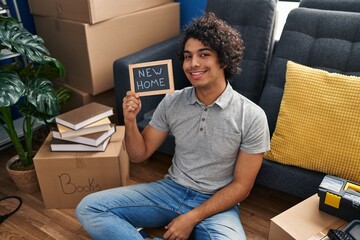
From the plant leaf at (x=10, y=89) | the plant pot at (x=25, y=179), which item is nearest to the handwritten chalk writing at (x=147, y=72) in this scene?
the plant leaf at (x=10, y=89)

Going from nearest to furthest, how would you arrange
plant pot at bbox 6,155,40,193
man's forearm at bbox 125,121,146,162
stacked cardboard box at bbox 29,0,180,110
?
man's forearm at bbox 125,121,146,162
plant pot at bbox 6,155,40,193
stacked cardboard box at bbox 29,0,180,110

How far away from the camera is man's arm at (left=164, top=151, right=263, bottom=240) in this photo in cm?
124

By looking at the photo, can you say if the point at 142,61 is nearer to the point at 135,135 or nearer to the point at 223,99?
the point at 135,135

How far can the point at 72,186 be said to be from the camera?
1.64 m

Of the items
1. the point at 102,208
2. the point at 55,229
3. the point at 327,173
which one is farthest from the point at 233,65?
the point at 55,229

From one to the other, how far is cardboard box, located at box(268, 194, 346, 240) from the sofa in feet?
0.87

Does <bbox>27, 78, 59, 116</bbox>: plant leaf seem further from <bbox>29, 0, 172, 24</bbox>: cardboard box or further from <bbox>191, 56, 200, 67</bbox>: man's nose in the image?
<bbox>191, 56, 200, 67</bbox>: man's nose

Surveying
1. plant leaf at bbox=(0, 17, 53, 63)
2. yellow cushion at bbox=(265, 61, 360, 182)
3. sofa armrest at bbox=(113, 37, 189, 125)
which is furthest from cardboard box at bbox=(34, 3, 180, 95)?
yellow cushion at bbox=(265, 61, 360, 182)

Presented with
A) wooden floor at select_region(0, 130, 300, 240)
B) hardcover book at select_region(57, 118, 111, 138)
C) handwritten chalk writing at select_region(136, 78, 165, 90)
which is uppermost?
handwritten chalk writing at select_region(136, 78, 165, 90)

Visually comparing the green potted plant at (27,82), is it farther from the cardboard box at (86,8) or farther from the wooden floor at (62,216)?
the cardboard box at (86,8)

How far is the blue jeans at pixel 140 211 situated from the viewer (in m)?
1.25

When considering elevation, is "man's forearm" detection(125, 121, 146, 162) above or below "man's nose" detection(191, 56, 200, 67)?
below

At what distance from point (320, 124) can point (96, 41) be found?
1286 millimetres

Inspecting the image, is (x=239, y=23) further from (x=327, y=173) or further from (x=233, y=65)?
(x=327, y=173)
